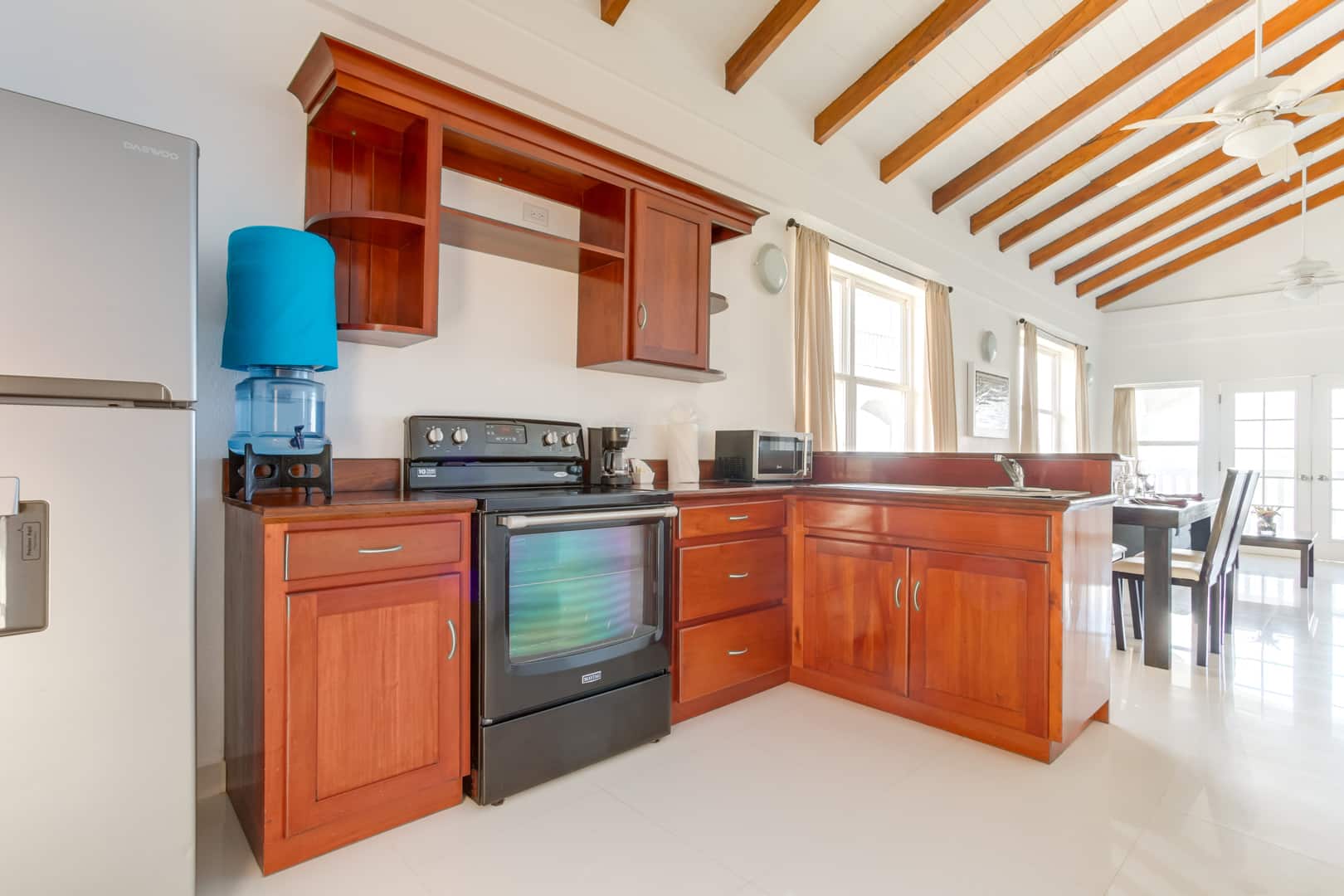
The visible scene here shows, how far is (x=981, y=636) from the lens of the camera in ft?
7.85

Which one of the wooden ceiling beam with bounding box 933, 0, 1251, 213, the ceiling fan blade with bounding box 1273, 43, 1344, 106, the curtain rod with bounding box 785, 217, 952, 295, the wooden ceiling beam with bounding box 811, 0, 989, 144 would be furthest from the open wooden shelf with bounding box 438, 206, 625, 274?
the wooden ceiling beam with bounding box 933, 0, 1251, 213

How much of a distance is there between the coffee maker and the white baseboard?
4.90 ft

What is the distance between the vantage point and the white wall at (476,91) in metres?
1.86

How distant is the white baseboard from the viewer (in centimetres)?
193

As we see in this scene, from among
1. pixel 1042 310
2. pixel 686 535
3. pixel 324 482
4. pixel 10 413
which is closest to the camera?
pixel 10 413

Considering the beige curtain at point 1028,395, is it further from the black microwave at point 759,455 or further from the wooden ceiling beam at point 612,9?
the wooden ceiling beam at point 612,9

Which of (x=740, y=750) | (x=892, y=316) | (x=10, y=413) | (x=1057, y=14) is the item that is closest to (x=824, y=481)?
(x=740, y=750)

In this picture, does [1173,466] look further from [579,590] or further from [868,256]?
[579,590]

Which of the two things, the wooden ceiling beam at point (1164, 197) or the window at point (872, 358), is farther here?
the wooden ceiling beam at point (1164, 197)

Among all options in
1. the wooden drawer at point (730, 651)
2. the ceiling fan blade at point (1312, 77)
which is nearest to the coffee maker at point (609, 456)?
the wooden drawer at point (730, 651)

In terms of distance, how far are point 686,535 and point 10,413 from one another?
1.83 meters

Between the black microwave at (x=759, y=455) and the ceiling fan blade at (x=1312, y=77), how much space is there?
2472 mm

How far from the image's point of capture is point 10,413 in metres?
1.20

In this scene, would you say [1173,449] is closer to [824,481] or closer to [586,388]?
[824,481]
